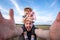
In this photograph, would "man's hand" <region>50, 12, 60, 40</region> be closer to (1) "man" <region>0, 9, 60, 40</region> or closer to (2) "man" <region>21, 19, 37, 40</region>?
(1) "man" <region>0, 9, 60, 40</region>

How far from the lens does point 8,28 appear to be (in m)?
2.36

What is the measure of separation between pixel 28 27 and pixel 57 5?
34 cm

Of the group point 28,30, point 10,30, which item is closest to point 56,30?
point 28,30

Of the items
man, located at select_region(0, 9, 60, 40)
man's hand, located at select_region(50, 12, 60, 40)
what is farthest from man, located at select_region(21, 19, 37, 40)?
man's hand, located at select_region(50, 12, 60, 40)

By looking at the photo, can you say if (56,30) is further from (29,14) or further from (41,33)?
(29,14)

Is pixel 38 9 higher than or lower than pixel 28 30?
higher

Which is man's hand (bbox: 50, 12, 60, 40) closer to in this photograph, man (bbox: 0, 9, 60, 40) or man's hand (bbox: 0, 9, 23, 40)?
man (bbox: 0, 9, 60, 40)

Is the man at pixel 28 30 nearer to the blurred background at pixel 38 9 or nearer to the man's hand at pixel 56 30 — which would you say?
the blurred background at pixel 38 9

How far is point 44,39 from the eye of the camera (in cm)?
238

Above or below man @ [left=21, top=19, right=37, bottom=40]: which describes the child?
above

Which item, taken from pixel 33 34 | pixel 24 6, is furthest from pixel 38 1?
pixel 33 34

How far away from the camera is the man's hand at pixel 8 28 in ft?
7.61

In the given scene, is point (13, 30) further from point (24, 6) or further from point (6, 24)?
point (24, 6)

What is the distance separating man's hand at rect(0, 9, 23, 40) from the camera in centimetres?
232
